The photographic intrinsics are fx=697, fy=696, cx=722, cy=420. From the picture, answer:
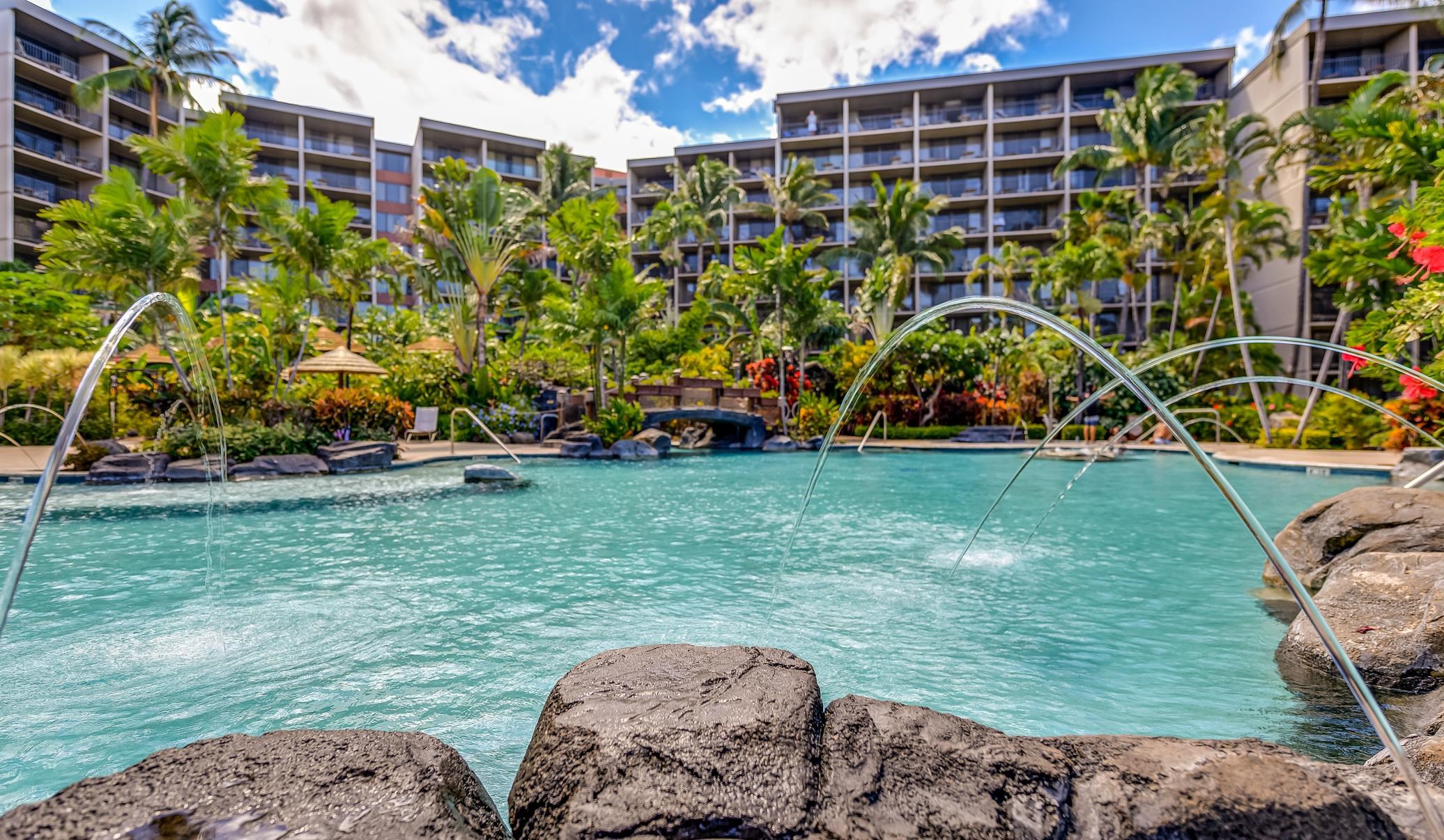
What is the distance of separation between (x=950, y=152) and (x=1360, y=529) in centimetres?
4663

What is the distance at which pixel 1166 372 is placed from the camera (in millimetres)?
27344

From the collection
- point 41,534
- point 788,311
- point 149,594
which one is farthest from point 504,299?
point 149,594

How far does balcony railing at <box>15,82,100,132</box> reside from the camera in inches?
1398

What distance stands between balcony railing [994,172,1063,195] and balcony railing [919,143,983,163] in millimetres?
2385

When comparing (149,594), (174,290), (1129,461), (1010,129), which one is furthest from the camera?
(1010,129)

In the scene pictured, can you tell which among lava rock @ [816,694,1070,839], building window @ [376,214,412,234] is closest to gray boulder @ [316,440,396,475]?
lava rock @ [816,694,1070,839]

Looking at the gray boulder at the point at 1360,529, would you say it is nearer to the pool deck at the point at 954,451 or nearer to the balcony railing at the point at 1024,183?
the pool deck at the point at 954,451

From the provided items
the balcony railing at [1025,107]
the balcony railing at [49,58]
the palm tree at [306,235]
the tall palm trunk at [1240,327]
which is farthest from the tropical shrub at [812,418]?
the balcony railing at [49,58]

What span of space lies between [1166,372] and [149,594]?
102ft

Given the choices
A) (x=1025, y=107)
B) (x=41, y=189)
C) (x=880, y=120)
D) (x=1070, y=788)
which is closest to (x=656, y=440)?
(x=1070, y=788)

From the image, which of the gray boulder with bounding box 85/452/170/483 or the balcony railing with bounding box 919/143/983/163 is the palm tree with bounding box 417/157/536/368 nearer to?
the gray boulder with bounding box 85/452/170/483

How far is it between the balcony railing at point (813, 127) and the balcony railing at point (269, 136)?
35016 millimetres

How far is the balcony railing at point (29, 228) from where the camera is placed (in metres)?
34.4

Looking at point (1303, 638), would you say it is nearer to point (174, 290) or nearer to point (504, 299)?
point (174, 290)
